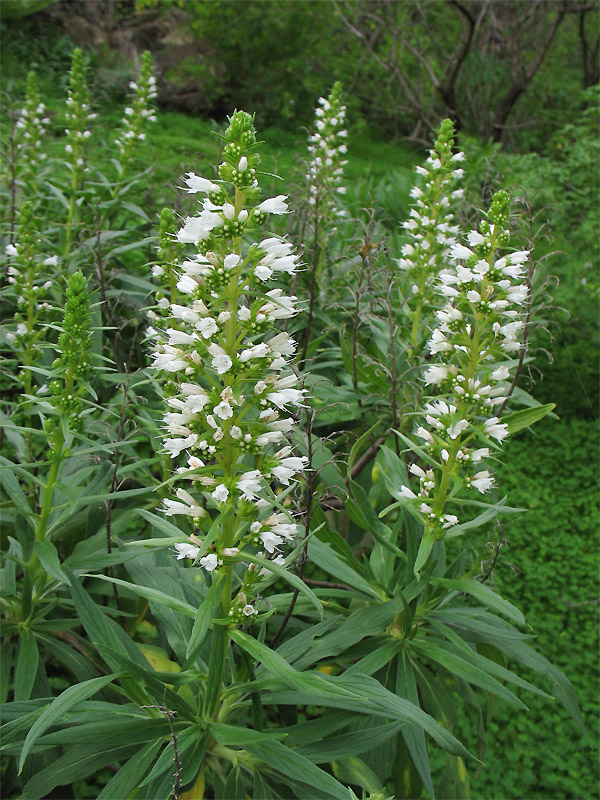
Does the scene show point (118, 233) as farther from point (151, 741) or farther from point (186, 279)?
point (151, 741)

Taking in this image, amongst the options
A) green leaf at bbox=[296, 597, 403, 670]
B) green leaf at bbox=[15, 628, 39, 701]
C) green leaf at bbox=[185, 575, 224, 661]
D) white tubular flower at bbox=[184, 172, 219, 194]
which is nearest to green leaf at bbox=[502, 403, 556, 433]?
green leaf at bbox=[296, 597, 403, 670]

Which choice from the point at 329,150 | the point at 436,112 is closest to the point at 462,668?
the point at 329,150

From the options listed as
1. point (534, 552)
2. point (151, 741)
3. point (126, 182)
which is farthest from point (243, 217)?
point (534, 552)

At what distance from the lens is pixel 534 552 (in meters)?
5.27

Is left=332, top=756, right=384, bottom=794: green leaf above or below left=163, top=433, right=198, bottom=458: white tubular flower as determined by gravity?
below

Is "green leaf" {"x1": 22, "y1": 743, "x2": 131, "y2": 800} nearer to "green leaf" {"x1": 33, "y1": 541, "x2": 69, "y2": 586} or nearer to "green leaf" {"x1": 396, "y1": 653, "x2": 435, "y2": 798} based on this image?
"green leaf" {"x1": 33, "y1": 541, "x2": 69, "y2": 586}

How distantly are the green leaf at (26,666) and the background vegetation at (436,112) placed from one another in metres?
3.30

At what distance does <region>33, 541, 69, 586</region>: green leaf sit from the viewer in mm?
2332

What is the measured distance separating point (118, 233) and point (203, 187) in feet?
8.62

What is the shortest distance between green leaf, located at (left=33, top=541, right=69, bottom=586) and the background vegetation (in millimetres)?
3231

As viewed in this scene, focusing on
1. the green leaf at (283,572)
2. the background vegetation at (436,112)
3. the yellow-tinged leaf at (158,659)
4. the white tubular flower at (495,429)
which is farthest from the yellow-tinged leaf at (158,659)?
the background vegetation at (436,112)

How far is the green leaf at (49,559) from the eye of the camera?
233cm

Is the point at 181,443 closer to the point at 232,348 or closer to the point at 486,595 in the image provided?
the point at 232,348

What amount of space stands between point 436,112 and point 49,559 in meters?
12.6
